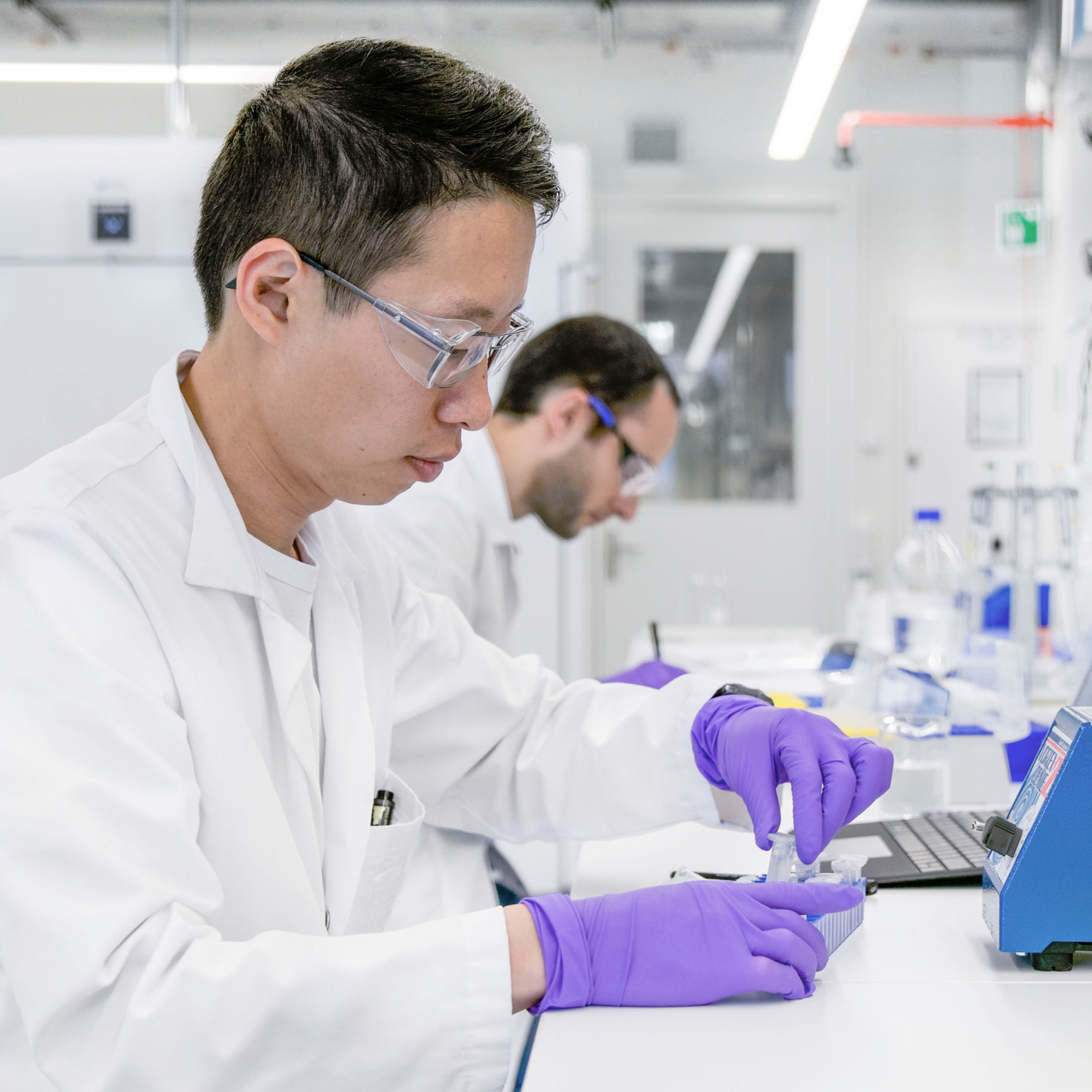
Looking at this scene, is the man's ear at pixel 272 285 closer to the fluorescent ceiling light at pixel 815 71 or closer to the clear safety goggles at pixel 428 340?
the clear safety goggles at pixel 428 340

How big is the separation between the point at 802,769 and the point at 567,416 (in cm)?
116

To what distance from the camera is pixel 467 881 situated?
1.30 m

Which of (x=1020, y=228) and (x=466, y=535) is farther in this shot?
(x=1020, y=228)

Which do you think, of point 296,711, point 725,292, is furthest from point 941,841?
point 725,292

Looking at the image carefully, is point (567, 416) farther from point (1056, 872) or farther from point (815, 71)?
point (1056, 872)

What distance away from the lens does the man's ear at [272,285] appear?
89 cm

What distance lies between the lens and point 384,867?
3.44ft

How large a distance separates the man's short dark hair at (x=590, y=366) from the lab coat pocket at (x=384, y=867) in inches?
43.7

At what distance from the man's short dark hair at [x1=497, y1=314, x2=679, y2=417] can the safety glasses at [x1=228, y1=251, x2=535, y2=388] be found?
1.12m

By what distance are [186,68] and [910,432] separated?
9.65 feet

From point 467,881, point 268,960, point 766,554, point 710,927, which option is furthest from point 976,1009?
point 766,554

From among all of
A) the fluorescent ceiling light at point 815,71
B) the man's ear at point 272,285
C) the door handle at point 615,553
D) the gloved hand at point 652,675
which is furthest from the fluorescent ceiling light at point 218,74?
the man's ear at point 272,285

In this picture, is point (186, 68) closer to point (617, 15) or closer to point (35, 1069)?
point (617, 15)

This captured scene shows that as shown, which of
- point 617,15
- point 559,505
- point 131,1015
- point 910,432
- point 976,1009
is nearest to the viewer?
point 131,1015
